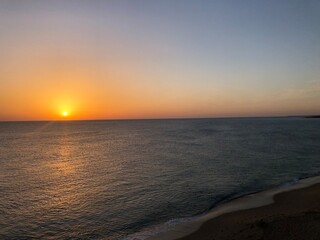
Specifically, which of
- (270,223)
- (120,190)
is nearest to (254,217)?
(270,223)

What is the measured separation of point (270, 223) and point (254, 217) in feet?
4.47

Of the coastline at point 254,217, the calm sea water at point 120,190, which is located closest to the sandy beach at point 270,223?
the coastline at point 254,217

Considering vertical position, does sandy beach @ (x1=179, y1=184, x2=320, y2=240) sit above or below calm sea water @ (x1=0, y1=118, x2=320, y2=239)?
above

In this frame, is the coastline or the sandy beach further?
the coastline

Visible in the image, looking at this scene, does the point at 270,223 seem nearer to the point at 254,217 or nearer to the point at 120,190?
the point at 254,217

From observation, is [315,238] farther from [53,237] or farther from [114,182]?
[114,182]

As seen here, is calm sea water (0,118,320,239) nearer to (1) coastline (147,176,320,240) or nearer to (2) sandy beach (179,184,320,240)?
(1) coastline (147,176,320,240)

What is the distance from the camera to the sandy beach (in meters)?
9.82

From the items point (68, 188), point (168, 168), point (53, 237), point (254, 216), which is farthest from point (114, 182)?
point (254, 216)

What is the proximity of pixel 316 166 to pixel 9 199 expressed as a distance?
91.8ft

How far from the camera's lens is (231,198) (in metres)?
16.8

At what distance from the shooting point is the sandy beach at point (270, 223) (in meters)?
9.82

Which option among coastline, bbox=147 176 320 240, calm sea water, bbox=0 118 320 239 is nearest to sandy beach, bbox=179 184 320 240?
coastline, bbox=147 176 320 240

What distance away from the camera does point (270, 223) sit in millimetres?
11008
